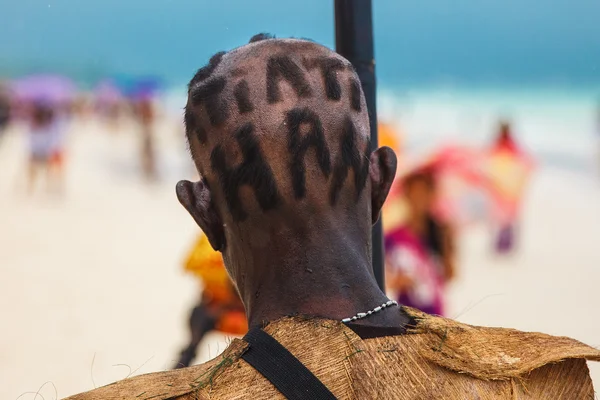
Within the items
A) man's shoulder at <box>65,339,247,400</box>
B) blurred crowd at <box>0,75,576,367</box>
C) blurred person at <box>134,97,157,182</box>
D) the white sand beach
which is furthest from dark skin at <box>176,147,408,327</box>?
blurred person at <box>134,97,157,182</box>

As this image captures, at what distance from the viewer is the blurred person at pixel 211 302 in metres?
4.18

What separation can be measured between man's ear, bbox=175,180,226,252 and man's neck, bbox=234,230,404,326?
0.13 metres

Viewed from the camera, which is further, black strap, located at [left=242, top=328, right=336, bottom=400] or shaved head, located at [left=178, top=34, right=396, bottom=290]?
shaved head, located at [left=178, top=34, right=396, bottom=290]

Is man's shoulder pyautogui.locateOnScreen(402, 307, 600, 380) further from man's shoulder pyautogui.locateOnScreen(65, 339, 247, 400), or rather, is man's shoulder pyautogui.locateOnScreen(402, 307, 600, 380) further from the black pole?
the black pole

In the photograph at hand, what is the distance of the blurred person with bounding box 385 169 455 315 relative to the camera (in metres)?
4.94

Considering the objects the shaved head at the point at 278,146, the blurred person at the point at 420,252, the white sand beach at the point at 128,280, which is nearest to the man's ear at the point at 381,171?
the shaved head at the point at 278,146

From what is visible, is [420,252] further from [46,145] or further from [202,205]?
[46,145]

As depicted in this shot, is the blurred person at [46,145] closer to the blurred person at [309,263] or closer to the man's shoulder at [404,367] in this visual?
the blurred person at [309,263]

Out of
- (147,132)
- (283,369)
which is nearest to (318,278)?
(283,369)

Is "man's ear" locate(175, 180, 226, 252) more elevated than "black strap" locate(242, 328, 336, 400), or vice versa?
"man's ear" locate(175, 180, 226, 252)

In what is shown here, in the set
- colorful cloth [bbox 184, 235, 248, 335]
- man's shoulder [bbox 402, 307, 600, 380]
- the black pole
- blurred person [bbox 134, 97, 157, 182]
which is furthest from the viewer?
blurred person [bbox 134, 97, 157, 182]

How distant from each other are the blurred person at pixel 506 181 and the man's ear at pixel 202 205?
35.4ft

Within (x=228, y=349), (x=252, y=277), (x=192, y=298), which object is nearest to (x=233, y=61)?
(x=252, y=277)

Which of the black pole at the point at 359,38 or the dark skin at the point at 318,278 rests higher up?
the black pole at the point at 359,38
